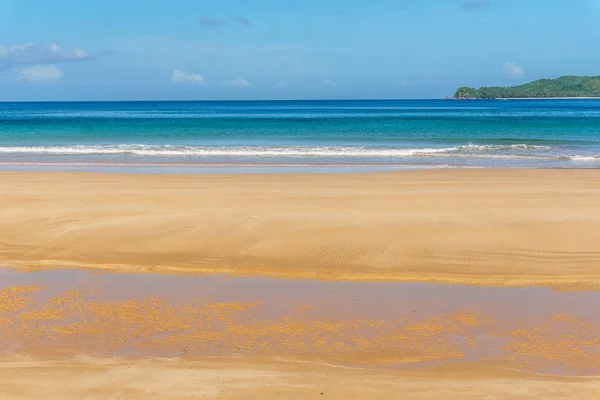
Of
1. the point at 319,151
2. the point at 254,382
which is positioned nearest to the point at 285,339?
the point at 254,382

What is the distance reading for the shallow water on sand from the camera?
5801 mm

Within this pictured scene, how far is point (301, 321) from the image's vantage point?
6.60m

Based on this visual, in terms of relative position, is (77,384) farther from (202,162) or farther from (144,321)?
(202,162)

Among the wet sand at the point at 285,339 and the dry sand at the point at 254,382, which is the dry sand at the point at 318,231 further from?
the dry sand at the point at 254,382

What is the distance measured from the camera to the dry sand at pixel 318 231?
341 inches

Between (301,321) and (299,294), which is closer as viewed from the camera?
(301,321)

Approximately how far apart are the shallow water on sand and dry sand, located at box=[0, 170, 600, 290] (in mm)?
623

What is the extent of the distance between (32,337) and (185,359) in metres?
1.70

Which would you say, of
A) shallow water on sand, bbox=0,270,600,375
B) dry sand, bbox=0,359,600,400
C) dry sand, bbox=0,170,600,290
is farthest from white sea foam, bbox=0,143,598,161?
dry sand, bbox=0,359,600,400

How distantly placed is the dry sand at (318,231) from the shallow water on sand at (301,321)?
623mm

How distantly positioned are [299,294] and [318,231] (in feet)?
9.13

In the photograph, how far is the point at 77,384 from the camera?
5.00 m

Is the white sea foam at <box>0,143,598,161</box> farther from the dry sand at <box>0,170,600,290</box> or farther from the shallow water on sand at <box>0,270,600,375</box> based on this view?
the shallow water on sand at <box>0,270,600,375</box>

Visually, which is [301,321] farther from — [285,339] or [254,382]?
[254,382]
